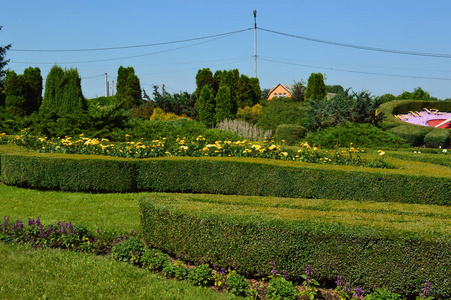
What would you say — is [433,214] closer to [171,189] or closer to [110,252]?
[110,252]

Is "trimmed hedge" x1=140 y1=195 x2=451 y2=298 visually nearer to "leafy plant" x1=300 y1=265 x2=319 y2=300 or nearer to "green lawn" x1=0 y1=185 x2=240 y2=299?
"leafy plant" x1=300 y1=265 x2=319 y2=300

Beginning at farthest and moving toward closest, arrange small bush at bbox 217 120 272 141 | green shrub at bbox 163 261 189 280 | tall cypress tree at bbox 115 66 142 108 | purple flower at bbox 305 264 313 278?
tall cypress tree at bbox 115 66 142 108
small bush at bbox 217 120 272 141
green shrub at bbox 163 261 189 280
purple flower at bbox 305 264 313 278

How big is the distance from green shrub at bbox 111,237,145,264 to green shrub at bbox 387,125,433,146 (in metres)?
15.3

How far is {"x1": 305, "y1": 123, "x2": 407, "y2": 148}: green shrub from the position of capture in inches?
581

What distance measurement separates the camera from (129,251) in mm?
5297

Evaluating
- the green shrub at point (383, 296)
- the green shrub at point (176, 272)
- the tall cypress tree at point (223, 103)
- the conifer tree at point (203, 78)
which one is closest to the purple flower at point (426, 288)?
the green shrub at point (383, 296)

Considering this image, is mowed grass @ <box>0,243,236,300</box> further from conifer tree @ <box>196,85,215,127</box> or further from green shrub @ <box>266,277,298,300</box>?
conifer tree @ <box>196,85,215,127</box>

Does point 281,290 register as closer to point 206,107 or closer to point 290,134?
point 290,134

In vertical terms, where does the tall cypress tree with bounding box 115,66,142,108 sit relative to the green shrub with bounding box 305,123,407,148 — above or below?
above

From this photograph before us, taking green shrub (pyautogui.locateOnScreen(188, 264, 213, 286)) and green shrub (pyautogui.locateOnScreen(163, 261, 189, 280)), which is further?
green shrub (pyautogui.locateOnScreen(163, 261, 189, 280))

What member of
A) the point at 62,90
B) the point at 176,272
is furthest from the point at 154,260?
the point at 62,90

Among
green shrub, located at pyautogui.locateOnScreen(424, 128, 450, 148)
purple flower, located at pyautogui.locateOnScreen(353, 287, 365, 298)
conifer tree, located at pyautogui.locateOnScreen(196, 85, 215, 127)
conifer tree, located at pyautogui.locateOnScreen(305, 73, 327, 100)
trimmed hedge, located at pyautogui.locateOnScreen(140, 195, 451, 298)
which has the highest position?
conifer tree, located at pyautogui.locateOnScreen(305, 73, 327, 100)

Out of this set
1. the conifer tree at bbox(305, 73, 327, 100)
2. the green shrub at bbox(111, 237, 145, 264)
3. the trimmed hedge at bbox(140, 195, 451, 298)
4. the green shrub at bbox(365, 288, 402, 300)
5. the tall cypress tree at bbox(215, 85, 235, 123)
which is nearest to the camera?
the green shrub at bbox(365, 288, 402, 300)

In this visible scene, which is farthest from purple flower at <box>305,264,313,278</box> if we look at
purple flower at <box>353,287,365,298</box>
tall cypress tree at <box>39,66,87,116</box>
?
tall cypress tree at <box>39,66,87,116</box>
